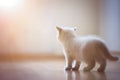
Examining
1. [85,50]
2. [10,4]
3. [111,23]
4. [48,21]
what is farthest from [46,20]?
[85,50]

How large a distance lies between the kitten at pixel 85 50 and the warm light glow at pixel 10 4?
29.6 inches

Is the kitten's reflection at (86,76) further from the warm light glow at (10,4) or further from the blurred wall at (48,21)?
the warm light glow at (10,4)

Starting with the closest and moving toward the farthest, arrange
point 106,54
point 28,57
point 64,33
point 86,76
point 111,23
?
point 86,76 → point 106,54 → point 64,33 → point 28,57 → point 111,23

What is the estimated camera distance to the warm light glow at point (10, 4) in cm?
244

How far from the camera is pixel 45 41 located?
8.25 ft

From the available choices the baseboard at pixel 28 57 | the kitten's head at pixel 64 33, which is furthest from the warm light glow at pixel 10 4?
the kitten's head at pixel 64 33

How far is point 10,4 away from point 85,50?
3.49 ft

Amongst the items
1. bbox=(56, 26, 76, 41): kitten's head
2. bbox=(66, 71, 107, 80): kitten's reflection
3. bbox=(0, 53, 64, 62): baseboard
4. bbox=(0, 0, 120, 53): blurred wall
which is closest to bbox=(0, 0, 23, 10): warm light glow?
bbox=(0, 0, 120, 53): blurred wall

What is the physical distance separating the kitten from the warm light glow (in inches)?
29.6

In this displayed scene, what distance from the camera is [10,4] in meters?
2.45

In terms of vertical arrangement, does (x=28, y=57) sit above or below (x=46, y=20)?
below

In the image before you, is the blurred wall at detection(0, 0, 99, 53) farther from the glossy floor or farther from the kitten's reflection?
the kitten's reflection

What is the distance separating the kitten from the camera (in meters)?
1.69

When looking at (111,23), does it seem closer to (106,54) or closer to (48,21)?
(48,21)
